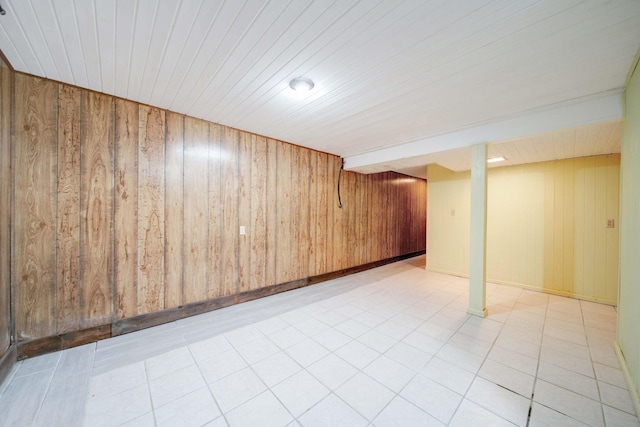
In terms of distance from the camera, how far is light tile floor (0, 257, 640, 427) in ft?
4.97

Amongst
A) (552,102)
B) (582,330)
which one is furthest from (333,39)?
(582,330)

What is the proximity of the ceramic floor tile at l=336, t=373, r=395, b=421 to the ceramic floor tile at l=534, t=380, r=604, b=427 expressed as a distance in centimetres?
113

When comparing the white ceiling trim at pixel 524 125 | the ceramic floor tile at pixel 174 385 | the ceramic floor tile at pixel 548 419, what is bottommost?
the ceramic floor tile at pixel 174 385

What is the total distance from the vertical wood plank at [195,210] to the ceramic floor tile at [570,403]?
358cm

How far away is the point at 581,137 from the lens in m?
2.80

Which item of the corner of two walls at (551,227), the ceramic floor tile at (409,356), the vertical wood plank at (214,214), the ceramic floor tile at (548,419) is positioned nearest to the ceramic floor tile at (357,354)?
the ceramic floor tile at (409,356)

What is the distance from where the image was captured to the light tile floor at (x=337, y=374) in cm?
151

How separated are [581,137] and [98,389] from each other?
5583mm

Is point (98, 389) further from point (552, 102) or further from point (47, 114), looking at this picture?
point (552, 102)

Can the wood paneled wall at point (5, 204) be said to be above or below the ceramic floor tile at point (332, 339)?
above

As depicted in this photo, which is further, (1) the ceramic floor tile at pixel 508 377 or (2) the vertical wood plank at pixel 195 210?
(2) the vertical wood plank at pixel 195 210

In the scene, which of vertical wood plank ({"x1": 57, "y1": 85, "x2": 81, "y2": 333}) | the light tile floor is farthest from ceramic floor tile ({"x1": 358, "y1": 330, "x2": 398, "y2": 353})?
vertical wood plank ({"x1": 57, "y1": 85, "x2": 81, "y2": 333})

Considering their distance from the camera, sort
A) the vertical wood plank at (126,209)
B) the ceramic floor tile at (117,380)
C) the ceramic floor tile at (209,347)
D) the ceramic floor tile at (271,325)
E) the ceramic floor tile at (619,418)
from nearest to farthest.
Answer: the ceramic floor tile at (619,418), the ceramic floor tile at (117,380), the ceramic floor tile at (209,347), the vertical wood plank at (126,209), the ceramic floor tile at (271,325)

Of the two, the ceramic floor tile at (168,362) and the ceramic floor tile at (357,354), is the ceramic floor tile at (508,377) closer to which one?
the ceramic floor tile at (357,354)
